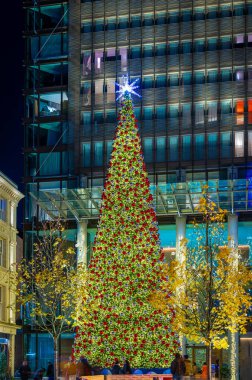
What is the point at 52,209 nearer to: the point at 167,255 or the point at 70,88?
the point at 167,255

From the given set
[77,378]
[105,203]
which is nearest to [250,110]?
[105,203]

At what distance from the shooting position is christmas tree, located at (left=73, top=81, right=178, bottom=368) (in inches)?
1506

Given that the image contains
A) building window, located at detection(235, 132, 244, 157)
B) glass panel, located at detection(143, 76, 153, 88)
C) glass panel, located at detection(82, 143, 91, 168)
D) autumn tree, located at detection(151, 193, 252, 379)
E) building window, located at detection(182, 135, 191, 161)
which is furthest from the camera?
glass panel, located at detection(82, 143, 91, 168)

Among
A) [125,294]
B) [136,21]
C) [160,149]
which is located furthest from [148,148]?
[125,294]

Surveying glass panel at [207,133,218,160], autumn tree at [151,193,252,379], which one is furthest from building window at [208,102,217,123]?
autumn tree at [151,193,252,379]

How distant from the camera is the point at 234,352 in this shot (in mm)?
64750

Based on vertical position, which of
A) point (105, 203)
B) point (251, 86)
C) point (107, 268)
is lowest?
point (107, 268)

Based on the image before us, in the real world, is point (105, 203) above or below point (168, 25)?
below

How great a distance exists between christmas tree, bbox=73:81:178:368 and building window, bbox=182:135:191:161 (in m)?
35.2

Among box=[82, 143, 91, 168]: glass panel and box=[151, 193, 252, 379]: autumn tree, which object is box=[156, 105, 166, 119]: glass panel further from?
box=[151, 193, 252, 379]: autumn tree

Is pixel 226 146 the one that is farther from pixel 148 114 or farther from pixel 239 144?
pixel 148 114

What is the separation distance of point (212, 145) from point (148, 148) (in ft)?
18.6

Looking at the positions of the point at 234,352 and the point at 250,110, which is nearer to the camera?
the point at 234,352

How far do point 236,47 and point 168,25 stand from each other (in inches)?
266
